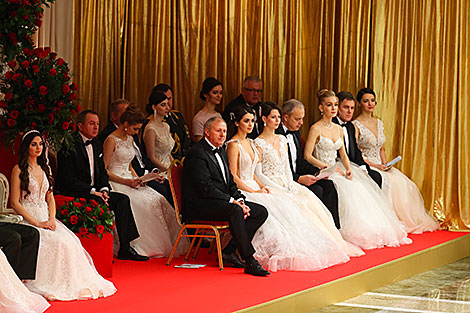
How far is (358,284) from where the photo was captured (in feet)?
21.1

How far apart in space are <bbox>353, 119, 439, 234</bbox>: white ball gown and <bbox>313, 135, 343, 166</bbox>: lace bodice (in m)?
0.92

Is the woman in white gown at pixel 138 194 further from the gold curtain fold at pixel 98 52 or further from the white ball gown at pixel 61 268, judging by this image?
the white ball gown at pixel 61 268

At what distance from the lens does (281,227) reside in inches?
261

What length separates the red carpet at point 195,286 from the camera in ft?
16.1

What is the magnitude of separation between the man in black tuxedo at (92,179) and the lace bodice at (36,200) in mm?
1040

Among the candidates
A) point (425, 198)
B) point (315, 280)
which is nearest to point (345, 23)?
point (425, 198)

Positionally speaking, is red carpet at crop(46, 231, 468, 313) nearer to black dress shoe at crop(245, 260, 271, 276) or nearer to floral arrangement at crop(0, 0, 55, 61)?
black dress shoe at crop(245, 260, 271, 276)

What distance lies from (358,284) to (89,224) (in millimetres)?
2187

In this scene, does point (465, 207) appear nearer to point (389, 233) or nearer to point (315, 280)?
point (389, 233)

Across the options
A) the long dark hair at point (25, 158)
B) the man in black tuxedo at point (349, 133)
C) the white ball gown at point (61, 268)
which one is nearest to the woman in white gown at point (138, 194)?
the white ball gown at point (61, 268)

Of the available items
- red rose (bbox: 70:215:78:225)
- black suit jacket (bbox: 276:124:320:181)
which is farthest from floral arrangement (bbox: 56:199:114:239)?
black suit jacket (bbox: 276:124:320:181)

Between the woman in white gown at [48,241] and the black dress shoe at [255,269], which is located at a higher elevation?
the woman in white gown at [48,241]

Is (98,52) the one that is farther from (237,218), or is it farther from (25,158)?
(25,158)

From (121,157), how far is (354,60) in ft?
12.7
